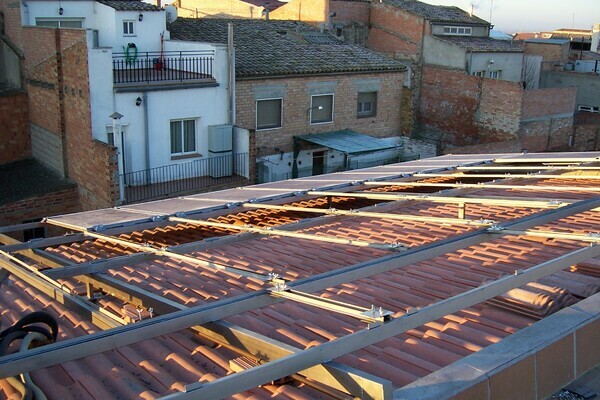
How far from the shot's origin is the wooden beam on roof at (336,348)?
3010mm

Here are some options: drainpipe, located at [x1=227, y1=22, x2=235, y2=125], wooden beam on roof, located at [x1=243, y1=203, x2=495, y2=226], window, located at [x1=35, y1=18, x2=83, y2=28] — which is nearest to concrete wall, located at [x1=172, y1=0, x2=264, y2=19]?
window, located at [x1=35, y1=18, x2=83, y2=28]

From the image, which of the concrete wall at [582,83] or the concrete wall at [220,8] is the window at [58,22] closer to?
the concrete wall at [220,8]

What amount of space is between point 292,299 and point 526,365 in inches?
56.8

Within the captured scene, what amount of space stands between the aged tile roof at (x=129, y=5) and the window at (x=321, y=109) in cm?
658

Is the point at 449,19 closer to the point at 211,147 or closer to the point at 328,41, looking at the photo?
the point at 328,41

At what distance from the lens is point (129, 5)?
22.6m

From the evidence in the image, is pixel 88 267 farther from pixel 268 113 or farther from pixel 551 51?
pixel 551 51

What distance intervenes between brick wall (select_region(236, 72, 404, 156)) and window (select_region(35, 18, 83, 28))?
19.8ft

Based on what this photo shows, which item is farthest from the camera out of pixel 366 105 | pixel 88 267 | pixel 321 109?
pixel 366 105

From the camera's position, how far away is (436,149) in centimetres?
2673

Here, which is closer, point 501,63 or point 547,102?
point 547,102

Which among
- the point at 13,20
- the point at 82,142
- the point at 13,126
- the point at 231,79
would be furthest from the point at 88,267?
the point at 13,20

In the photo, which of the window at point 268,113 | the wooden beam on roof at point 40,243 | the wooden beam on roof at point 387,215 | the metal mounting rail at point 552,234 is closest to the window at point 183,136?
the window at point 268,113

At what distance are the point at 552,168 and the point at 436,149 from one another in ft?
53.4
